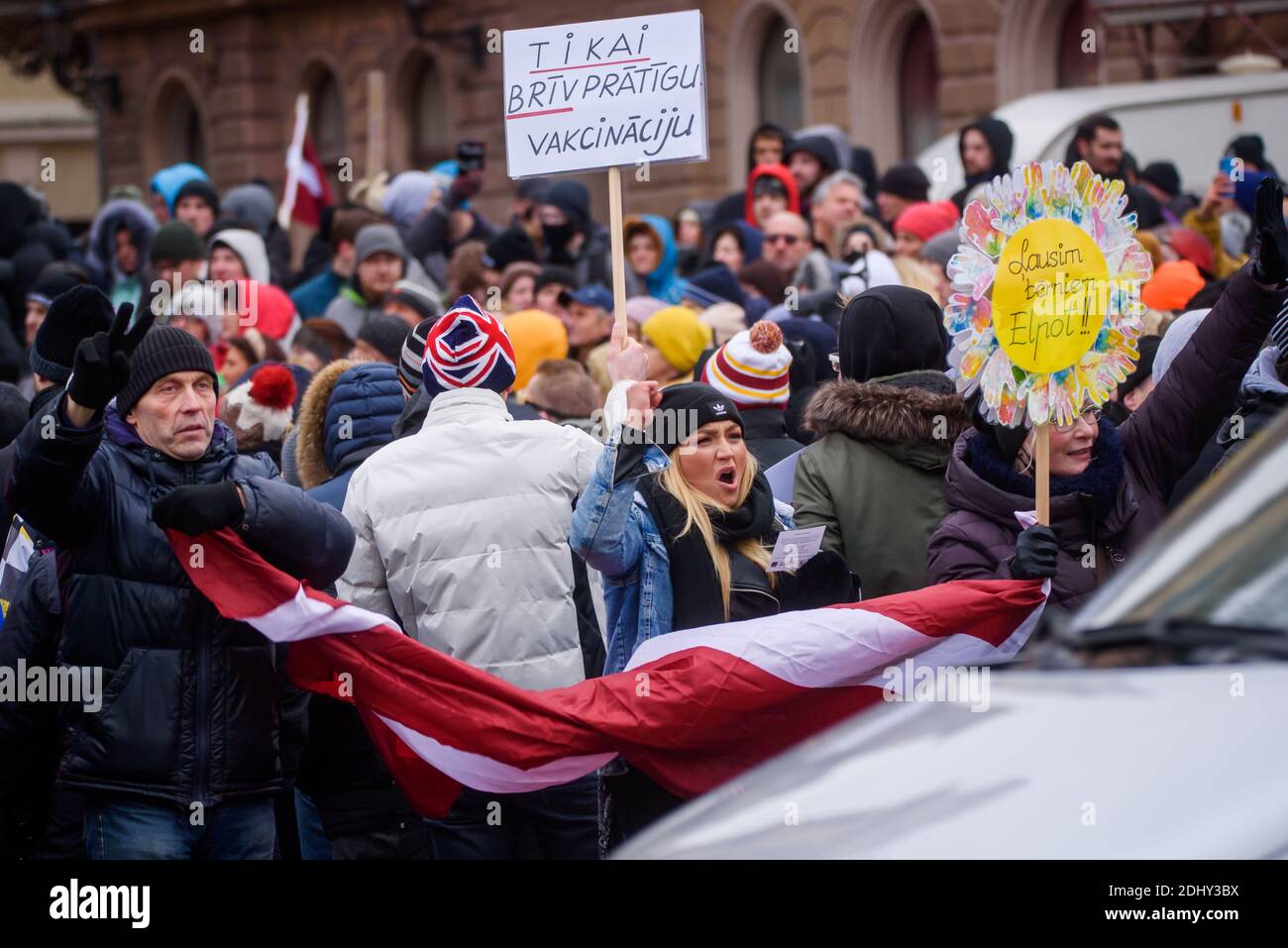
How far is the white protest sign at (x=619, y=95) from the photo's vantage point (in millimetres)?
5383

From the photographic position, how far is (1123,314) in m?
4.65

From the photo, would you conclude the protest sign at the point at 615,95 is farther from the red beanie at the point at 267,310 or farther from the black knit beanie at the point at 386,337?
the red beanie at the point at 267,310

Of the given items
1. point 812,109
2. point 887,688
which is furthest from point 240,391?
point 812,109

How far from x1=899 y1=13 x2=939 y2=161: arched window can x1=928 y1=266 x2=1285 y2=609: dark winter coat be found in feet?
50.8

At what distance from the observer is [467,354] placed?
15.7 ft

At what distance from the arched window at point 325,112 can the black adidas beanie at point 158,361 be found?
2361 centimetres

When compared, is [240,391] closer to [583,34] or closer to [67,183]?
[583,34]

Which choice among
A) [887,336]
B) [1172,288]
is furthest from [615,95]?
[1172,288]

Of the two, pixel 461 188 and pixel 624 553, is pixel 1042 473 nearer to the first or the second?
Result: pixel 624 553

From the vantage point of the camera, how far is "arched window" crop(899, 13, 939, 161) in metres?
20.1

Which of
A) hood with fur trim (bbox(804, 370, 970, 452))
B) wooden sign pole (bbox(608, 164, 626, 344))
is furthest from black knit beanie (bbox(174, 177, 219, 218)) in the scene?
hood with fur trim (bbox(804, 370, 970, 452))

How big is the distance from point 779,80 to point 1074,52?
13.9ft
